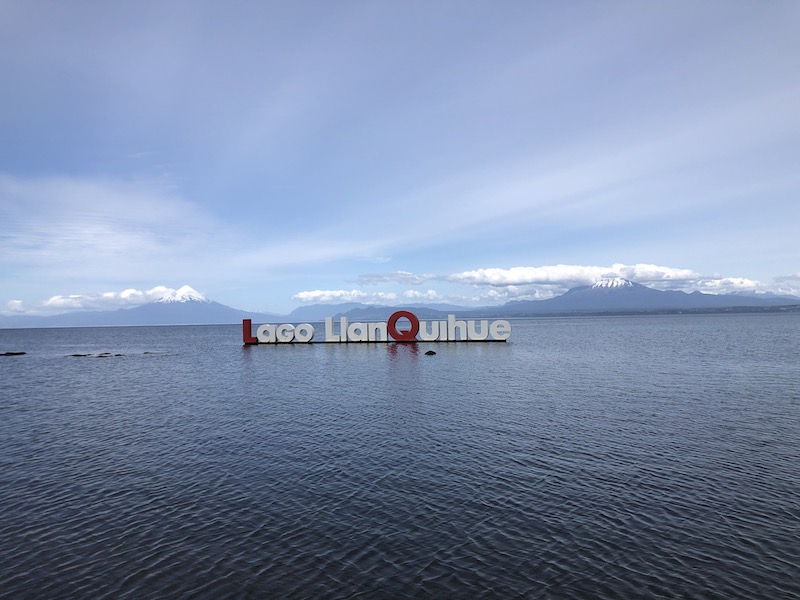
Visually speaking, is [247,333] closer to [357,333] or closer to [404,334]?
[357,333]

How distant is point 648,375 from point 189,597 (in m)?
51.1

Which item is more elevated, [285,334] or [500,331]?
[285,334]

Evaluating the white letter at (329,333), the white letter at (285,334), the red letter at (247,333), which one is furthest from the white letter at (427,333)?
the red letter at (247,333)

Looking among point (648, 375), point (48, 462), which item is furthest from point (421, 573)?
point (648, 375)

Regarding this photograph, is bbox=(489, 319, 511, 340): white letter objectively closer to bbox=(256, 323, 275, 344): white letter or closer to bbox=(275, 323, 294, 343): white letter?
bbox=(275, 323, 294, 343): white letter

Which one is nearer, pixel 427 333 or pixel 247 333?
pixel 427 333

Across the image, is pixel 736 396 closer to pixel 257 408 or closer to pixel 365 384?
pixel 365 384

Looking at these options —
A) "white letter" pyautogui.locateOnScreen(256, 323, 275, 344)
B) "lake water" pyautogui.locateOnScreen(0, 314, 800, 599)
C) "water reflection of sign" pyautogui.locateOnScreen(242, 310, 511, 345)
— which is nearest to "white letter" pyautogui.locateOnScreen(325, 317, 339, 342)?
"water reflection of sign" pyautogui.locateOnScreen(242, 310, 511, 345)

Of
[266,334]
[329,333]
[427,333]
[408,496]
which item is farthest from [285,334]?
[408,496]

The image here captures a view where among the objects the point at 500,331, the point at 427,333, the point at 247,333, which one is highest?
the point at 247,333

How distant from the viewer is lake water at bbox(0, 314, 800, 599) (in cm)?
1339

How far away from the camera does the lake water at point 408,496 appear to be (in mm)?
13391

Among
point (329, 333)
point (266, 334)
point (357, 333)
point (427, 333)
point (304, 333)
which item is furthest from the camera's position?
point (266, 334)

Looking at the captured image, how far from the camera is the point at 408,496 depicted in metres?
19.1
